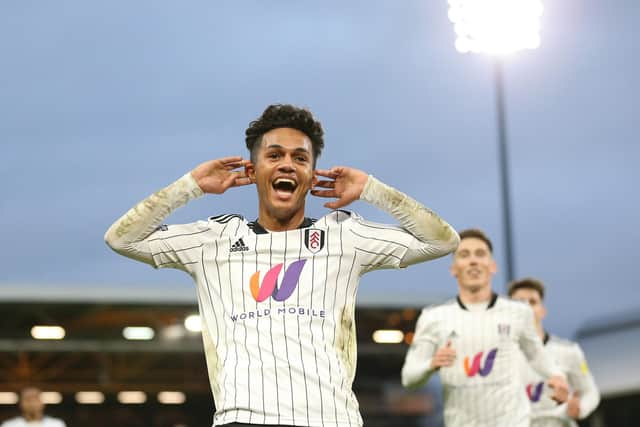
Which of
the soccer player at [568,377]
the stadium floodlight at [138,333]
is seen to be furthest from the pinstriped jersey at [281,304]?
the stadium floodlight at [138,333]

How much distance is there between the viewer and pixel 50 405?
26.1 meters

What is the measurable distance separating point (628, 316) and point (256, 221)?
18226 millimetres

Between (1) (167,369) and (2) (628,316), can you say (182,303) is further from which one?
(2) (628,316)

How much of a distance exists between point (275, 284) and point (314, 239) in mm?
253

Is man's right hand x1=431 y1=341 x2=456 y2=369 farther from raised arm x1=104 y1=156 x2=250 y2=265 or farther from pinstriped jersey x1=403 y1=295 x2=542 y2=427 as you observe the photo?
raised arm x1=104 y1=156 x2=250 y2=265

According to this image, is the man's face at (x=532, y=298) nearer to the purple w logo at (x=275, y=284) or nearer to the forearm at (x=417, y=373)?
the forearm at (x=417, y=373)

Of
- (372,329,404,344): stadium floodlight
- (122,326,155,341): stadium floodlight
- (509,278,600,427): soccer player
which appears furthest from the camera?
(372,329,404,344): stadium floodlight

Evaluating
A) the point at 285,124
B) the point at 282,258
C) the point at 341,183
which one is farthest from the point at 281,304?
the point at 285,124

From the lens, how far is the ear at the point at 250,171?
15.4ft

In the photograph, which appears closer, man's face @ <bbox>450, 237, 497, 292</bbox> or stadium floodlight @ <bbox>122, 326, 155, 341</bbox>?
man's face @ <bbox>450, 237, 497, 292</bbox>

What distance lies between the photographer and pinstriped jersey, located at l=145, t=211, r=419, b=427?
14.0 feet

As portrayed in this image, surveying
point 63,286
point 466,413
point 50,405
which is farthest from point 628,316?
point 466,413

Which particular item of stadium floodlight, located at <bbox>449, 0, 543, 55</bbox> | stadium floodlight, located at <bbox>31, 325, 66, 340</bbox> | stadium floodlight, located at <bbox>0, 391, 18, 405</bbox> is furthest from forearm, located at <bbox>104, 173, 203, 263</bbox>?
stadium floodlight, located at <bbox>0, 391, 18, 405</bbox>

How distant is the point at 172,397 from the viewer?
981 inches
